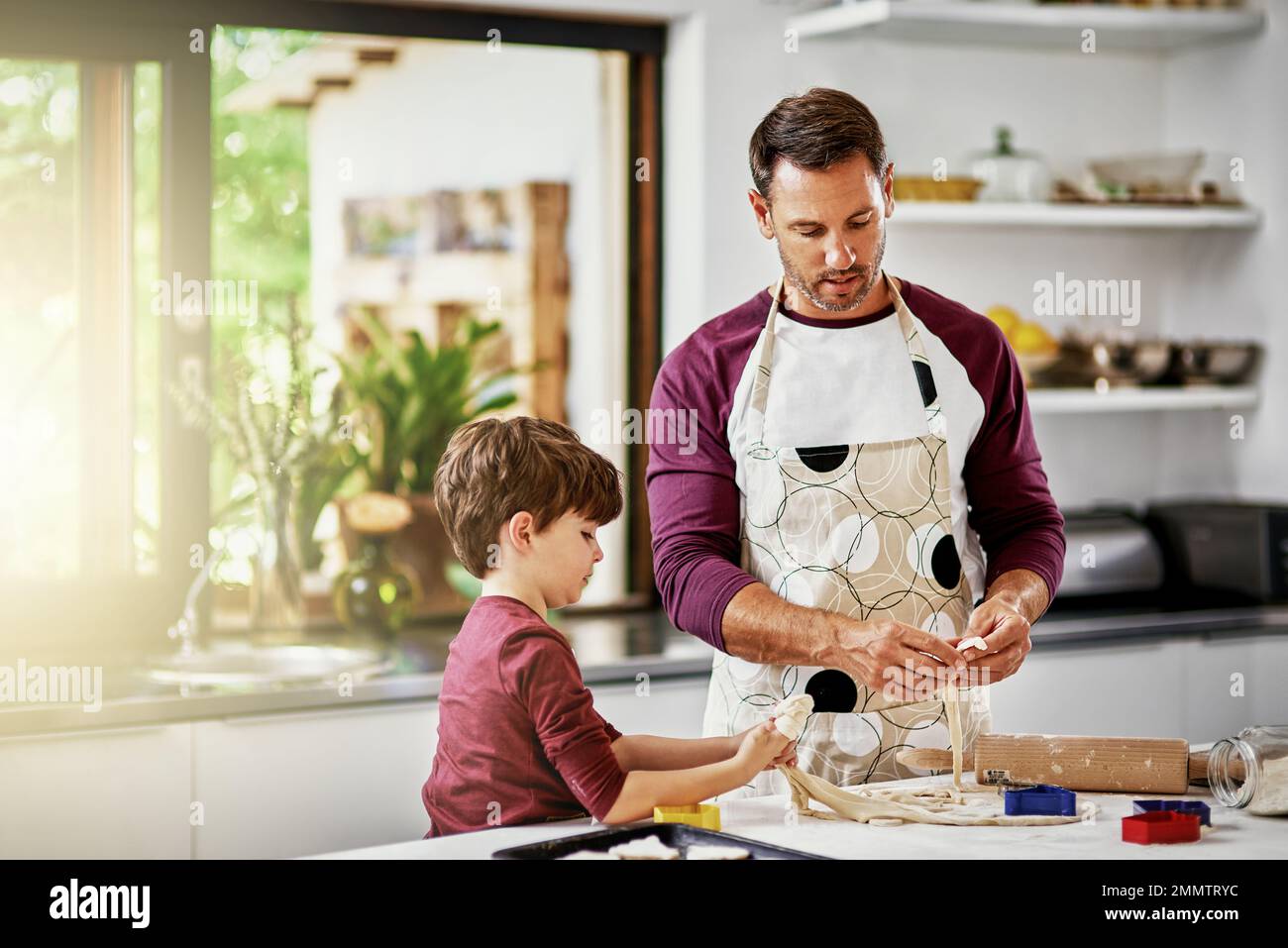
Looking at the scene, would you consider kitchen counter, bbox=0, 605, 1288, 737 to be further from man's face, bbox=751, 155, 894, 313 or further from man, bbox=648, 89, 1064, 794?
man's face, bbox=751, 155, 894, 313

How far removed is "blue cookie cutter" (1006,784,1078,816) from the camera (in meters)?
1.56

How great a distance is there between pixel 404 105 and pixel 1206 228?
6.26 ft

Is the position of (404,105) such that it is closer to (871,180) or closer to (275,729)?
(275,729)

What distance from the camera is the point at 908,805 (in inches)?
62.8

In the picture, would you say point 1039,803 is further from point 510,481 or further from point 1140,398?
point 1140,398

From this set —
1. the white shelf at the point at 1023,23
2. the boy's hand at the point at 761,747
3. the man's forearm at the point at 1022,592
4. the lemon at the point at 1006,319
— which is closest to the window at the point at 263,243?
the white shelf at the point at 1023,23

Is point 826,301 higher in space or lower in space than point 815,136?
lower

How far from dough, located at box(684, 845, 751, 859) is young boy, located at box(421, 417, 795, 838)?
142 mm

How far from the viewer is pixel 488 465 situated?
163cm

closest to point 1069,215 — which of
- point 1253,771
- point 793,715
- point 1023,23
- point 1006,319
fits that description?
point 1006,319

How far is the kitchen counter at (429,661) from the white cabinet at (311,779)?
0.10 feet

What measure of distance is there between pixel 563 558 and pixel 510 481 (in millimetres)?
96

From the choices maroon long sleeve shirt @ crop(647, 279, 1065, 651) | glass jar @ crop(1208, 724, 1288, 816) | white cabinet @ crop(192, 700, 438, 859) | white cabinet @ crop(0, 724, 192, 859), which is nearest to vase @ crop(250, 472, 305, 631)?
white cabinet @ crop(192, 700, 438, 859)

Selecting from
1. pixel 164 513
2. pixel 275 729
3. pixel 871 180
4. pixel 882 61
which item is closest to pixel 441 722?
pixel 871 180
